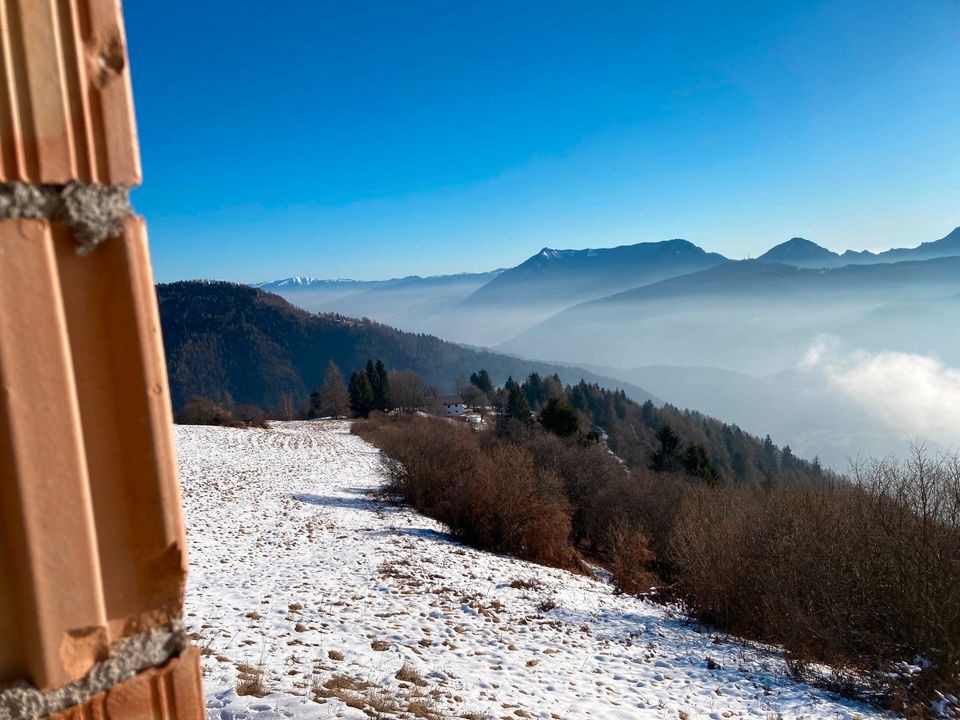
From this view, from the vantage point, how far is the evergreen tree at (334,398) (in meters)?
72.2

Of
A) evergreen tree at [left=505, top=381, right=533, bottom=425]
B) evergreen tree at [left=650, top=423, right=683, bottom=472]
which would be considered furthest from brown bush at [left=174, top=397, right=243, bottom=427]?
A: evergreen tree at [left=650, top=423, right=683, bottom=472]

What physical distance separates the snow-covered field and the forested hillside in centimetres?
11117

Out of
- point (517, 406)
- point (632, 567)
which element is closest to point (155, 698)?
point (632, 567)

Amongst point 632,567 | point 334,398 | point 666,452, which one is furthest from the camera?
point 334,398

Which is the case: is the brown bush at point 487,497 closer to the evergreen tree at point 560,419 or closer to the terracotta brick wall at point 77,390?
the evergreen tree at point 560,419

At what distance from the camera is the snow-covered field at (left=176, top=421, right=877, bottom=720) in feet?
23.3

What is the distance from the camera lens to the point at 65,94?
3.08 ft

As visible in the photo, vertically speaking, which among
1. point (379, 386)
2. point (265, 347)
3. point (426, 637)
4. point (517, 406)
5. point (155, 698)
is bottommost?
point (517, 406)

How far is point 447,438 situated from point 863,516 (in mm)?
15340

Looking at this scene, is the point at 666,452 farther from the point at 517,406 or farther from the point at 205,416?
the point at 205,416

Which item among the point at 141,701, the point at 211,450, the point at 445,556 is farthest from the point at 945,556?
the point at 211,450

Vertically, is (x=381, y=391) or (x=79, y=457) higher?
(x=79, y=457)

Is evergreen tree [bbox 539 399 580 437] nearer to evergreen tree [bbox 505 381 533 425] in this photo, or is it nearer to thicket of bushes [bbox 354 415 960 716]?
evergreen tree [bbox 505 381 533 425]

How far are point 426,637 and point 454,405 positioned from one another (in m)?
73.8
